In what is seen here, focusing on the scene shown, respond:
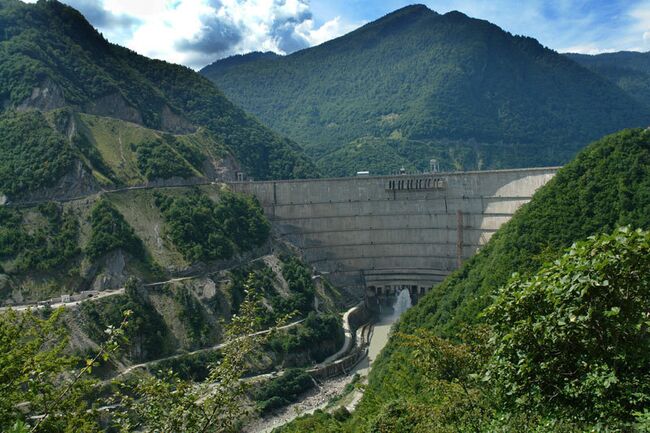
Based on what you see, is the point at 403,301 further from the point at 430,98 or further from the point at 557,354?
the point at 430,98

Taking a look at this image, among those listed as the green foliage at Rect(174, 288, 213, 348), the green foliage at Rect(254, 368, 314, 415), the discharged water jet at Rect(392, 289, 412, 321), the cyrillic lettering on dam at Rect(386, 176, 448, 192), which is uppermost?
the cyrillic lettering on dam at Rect(386, 176, 448, 192)

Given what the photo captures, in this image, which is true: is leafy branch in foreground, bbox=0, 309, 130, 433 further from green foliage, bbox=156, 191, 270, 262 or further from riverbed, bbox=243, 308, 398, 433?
green foliage, bbox=156, 191, 270, 262

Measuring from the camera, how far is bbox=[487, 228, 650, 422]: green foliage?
12.7m

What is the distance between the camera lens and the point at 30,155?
63312 mm

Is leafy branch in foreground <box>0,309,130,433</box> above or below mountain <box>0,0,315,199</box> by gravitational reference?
below

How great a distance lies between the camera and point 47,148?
209ft

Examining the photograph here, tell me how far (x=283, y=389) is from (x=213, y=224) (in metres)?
20.4

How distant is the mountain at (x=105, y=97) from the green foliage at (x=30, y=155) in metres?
0.14

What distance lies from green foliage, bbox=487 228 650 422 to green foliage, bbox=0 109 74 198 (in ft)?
183

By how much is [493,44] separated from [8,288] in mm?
134105

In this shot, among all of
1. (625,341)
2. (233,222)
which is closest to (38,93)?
(233,222)

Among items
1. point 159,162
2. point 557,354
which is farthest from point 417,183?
point 557,354

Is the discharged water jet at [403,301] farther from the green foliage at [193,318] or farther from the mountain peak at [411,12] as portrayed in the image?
the mountain peak at [411,12]

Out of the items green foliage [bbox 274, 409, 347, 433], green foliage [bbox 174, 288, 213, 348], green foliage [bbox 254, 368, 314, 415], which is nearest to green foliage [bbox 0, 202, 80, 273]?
green foliage [bbox 174, 288, 213, 348]
